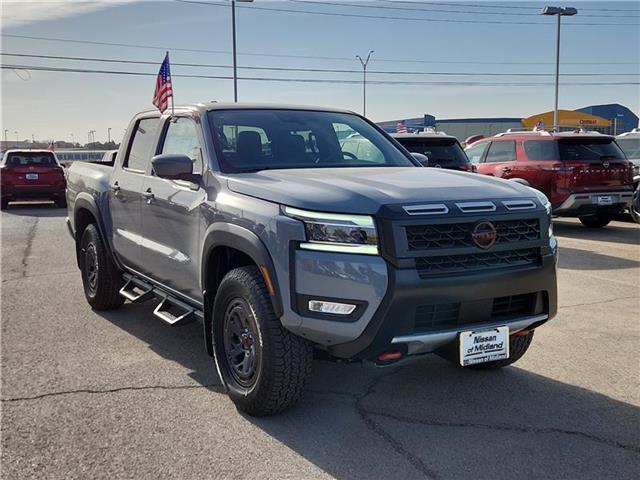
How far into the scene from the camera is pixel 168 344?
5.22 m

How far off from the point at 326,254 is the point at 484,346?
1059 mm

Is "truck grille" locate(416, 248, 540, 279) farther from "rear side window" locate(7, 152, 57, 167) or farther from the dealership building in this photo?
the dealership building

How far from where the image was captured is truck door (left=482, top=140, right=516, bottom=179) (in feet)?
41.7

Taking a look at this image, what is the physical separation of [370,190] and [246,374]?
4.34 ft

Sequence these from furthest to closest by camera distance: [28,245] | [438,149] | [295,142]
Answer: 1. [28,245]
2. [438,149]
3. [295,142]

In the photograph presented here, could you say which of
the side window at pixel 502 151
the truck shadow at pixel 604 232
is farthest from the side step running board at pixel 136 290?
the side window at pixel 502 151

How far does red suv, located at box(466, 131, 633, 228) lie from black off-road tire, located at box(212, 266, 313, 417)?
9163 millimetres

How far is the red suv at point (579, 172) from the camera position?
11.4m

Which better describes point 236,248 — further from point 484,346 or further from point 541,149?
point 541,149

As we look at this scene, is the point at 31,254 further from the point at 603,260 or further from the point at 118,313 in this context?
the point at 603,260

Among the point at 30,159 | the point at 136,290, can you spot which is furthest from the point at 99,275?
the point at 30,159

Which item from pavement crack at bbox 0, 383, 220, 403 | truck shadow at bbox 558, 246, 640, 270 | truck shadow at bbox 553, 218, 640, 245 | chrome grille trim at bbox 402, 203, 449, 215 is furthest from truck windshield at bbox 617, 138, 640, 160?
pavement crack at bbox 0, 383, 220, 403

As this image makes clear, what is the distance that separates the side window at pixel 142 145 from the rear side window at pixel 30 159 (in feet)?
43.7

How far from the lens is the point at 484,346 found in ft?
11.6
